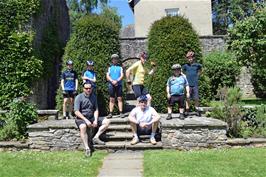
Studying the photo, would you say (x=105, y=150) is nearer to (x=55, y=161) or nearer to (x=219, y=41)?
(x=55, y=161)

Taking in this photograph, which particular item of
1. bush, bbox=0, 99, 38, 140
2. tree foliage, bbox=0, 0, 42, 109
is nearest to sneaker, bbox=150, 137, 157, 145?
bush, bbox=0, 99, 38, 140

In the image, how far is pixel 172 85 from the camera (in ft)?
33.8

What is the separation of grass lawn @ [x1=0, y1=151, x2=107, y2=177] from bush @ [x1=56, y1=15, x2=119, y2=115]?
362 centimetres

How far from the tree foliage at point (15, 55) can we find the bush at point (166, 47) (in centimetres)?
394

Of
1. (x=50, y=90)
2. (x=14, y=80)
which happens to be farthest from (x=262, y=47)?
(x=14, y=80)

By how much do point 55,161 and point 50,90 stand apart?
8327 millimetres

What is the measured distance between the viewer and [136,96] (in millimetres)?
10664

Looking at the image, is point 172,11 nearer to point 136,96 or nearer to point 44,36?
point 44,36

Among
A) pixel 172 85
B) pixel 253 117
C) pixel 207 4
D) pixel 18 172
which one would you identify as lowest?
pixel 18 172

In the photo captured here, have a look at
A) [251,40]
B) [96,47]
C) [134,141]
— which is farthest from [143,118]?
[251,40]

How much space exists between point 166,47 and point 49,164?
6654 mm

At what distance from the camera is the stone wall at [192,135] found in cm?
962

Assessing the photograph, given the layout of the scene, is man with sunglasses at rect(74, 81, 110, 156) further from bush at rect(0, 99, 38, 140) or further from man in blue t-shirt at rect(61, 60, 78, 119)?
bush at rect(0, 99, 38, 140)

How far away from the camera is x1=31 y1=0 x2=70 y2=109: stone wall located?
14.6 m
